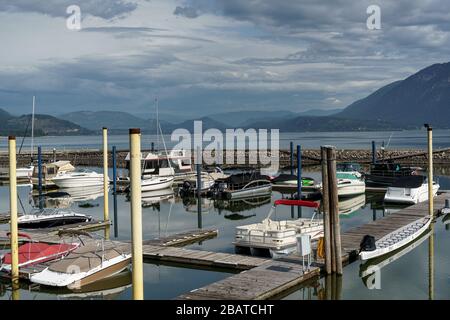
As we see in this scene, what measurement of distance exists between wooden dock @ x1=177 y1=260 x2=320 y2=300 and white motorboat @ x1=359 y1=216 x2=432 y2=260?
2.49 meters

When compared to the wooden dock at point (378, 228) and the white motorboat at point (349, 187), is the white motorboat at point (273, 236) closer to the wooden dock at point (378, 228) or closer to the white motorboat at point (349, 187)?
the wooden dock at point (378, 228)

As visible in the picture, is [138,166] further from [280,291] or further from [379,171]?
[379,171]

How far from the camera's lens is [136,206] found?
8.43m

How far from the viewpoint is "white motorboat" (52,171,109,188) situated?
127 feet

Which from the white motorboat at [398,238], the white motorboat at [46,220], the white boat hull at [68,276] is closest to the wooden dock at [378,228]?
the white motorboat at [398,238]

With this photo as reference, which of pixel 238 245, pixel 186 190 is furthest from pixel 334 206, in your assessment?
pixel 186 190

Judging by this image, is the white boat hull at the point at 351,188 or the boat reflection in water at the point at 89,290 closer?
the boat reflection in water at the point at 89,290

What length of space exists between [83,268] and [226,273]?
12.7 feet

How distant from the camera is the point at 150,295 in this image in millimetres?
13703

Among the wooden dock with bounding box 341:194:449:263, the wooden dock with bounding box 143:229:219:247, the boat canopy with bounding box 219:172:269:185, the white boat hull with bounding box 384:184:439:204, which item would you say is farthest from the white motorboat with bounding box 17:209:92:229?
the white boat hull with bounding box 384:184:439:204

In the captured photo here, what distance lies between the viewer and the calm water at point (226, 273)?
13.6m

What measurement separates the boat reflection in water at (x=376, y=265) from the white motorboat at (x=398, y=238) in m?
0.18

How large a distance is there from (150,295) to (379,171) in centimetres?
2465
